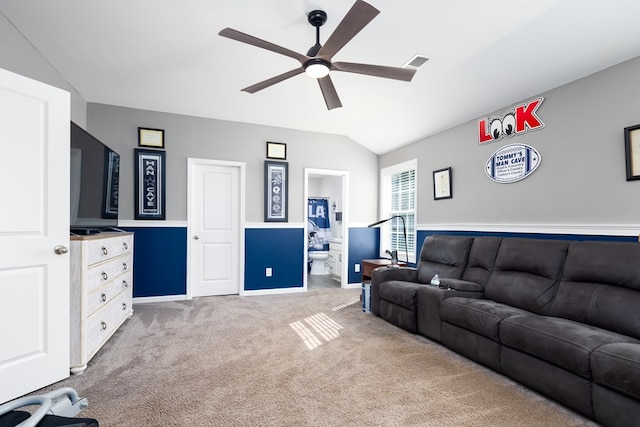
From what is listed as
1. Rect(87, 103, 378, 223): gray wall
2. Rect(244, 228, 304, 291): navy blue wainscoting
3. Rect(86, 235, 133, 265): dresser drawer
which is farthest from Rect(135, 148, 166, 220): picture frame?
Rect(244, 228, 304, 291): navy blue wainscoting

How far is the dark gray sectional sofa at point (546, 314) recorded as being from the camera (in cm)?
173

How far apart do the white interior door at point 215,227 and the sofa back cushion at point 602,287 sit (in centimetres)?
390

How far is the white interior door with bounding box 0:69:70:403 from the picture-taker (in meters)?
1.98

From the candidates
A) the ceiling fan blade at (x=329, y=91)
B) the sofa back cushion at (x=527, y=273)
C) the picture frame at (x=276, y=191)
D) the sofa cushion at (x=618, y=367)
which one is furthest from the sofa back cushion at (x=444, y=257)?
the picture frame at (x=276, y=191)

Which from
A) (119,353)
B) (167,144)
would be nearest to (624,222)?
(119,353)

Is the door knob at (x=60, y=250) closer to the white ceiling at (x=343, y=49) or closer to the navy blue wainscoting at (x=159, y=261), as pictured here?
the white ceiling at (x=343, y=49)

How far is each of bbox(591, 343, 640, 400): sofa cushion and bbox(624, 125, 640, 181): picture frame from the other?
4.41ft

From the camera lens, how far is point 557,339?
6.34 feet

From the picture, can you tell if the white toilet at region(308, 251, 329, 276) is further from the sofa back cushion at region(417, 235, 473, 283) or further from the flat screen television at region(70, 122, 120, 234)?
the flat screen television at region(70, 122, 120, 234)

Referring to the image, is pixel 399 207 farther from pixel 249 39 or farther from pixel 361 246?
pixel 249 39

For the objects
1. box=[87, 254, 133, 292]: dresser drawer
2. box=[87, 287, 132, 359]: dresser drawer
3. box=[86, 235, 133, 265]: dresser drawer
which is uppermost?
box=[86, 235, 133, 265]: dresser drawer

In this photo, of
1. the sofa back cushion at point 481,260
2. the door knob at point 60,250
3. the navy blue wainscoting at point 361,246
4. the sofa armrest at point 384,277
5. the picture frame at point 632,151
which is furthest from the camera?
the navy blue wainscoting at point 361,246

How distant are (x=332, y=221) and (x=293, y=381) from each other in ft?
15.8

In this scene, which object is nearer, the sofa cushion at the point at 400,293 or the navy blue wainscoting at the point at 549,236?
the navy blue wainscoting at the point at 549,236
